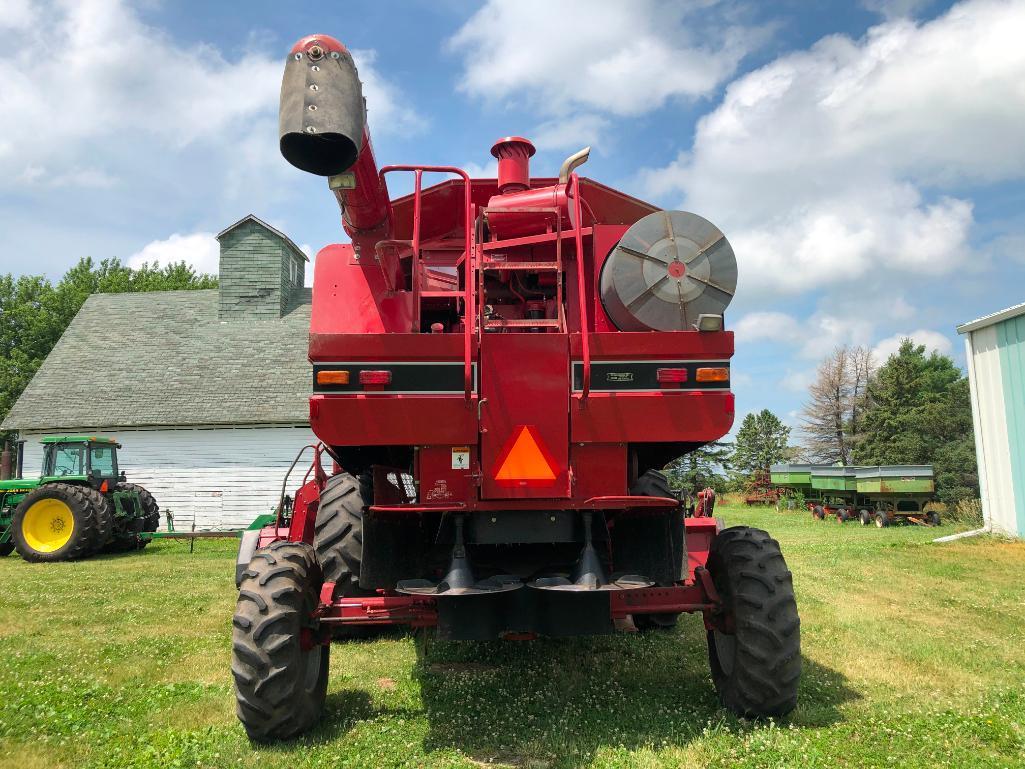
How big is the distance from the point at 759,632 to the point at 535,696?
1.51m

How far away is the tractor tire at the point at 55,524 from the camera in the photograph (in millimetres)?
13203

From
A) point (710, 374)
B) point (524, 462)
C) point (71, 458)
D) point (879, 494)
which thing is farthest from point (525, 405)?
point (879, 494)

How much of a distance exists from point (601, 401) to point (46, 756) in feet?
11.1

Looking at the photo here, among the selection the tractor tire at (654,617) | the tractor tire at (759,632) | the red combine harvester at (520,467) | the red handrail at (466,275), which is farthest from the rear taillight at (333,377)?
the tractor tire at (654,617)

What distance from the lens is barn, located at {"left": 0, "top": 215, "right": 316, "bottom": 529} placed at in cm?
1864

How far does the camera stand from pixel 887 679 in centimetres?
502

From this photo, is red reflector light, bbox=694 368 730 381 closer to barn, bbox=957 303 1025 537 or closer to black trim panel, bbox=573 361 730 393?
black trim panel, bbox=573 361 730 393

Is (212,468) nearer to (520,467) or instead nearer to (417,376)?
(417,376)

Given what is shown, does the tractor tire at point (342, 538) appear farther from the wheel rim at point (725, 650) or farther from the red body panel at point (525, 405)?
the wheel rim at point (725, 650)

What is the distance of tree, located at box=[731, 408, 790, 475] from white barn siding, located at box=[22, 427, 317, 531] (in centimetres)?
2863

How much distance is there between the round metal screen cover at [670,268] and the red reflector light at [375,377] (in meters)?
1.37

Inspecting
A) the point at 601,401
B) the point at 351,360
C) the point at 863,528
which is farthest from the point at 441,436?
the point at 863,528

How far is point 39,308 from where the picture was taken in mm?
38312

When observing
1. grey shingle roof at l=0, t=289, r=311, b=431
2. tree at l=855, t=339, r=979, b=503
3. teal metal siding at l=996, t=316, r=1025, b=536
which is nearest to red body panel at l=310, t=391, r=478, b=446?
teal metal siding at l=996, t=316, r=1025, b=536
